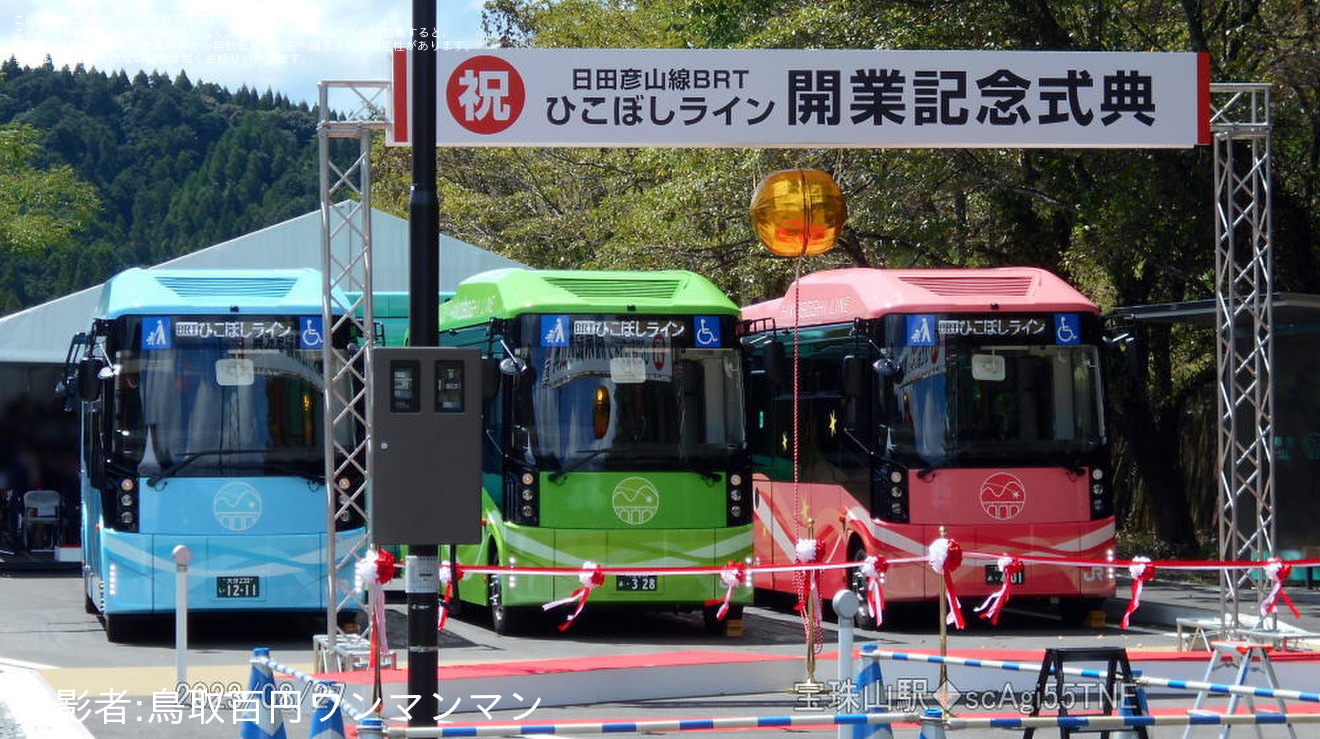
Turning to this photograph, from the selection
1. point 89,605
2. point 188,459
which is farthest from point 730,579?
point 89,605

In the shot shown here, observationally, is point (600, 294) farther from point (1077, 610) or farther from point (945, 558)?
point (1077, 610)

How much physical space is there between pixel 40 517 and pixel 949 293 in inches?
559

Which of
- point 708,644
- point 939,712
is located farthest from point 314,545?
point 939,712

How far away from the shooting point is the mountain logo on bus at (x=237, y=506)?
15875 millimetres

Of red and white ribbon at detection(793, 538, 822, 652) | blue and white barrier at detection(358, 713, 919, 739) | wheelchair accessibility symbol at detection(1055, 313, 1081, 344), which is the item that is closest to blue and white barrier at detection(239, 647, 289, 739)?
blue and white barrier at detection(358, 713, 919, 739)

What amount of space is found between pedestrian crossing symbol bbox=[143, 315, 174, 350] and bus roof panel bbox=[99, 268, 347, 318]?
0.28ft

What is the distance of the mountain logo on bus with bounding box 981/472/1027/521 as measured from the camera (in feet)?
55.3

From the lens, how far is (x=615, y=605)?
1653 centimetres

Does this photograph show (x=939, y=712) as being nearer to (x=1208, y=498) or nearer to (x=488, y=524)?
(x=488, y=524)

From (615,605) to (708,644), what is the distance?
3.12ft

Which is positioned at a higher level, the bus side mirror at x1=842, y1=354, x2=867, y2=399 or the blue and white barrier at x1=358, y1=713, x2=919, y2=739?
the bus side mirror at x1=842, y1=354, x2=867, y2=399

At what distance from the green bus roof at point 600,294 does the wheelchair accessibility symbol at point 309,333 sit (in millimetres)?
1746

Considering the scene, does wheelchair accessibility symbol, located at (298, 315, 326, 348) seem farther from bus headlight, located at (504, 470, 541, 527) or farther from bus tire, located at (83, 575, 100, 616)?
bus tire, located at (83, 575, 100, 616)

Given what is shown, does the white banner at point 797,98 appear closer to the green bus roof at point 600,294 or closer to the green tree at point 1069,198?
the green bus roof at point 600,294
